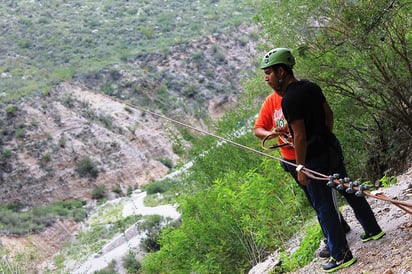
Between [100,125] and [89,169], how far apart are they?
4139mm

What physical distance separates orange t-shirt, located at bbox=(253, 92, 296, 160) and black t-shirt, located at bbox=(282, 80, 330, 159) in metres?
0.23

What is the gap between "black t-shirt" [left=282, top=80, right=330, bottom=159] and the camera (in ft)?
12.6

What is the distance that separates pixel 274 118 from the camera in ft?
14.4

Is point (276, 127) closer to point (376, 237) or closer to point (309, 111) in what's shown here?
point (309, 111)

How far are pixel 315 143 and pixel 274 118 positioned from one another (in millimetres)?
487

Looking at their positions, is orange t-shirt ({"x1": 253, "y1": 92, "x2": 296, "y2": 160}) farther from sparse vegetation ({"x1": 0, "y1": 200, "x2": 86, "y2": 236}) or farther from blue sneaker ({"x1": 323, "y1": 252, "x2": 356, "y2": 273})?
sparse vegetation ({"x1": 0, "y1": 200, "x2": 86, "y2": 236})

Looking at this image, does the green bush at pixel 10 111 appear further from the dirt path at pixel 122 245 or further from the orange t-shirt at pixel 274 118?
the orange t-shirt at pixel 274 118

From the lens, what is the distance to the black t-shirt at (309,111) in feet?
12.6

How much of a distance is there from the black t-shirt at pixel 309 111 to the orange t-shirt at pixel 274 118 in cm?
23

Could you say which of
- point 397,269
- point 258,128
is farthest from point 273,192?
point 397,269

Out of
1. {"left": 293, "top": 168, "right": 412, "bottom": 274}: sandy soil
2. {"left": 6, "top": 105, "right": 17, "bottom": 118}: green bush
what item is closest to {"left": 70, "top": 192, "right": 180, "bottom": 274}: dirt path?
{"left": 6, "top": 105, "right": 17, "bottom": 118}: green bush

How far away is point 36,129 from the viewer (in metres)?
33.2

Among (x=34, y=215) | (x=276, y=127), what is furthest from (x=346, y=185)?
(x=34, y=215)

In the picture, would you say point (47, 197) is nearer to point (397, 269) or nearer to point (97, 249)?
point (97, 249)
